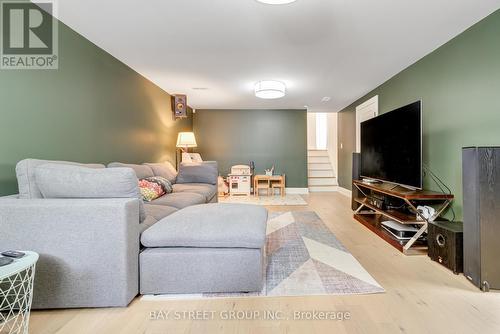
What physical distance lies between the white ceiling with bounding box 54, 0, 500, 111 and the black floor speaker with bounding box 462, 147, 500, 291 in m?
1.29

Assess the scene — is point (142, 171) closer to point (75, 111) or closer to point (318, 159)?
point (75, 111)

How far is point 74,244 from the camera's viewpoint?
138 cm

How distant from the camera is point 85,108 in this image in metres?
2.56

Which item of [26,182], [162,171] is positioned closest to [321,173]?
[162,171]

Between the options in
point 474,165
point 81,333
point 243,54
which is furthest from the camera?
point 243,54

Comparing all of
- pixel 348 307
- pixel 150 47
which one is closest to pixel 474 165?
pixel 348 307

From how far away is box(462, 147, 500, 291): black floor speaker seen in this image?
1678 mm

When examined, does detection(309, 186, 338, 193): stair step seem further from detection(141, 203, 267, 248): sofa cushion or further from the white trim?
detection(141, 203, 267, 248): sofa cushion

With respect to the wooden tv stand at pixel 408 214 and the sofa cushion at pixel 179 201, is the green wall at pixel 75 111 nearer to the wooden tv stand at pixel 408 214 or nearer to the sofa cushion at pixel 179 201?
the sofa cushion at pixel 179 201

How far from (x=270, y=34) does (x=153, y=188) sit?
2.11 metres

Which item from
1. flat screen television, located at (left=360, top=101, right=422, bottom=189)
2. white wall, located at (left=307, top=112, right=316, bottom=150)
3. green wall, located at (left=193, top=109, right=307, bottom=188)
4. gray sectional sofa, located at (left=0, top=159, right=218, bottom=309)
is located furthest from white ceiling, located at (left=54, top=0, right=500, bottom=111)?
white wall, located at (left=307, top=112, right=316, bottom=150)

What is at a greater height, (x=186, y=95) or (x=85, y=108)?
(x=186, y=95)

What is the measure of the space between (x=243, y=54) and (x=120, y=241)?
2.42 m

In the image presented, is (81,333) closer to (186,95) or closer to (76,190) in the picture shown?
(76,190)
